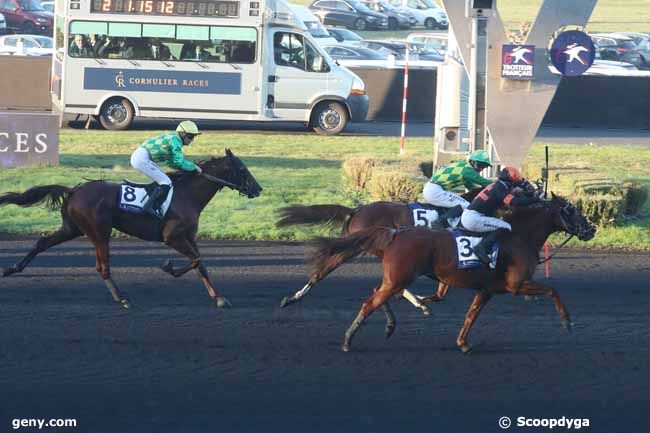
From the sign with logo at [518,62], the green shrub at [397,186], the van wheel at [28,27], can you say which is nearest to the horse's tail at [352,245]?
the green shrub at [397,186]

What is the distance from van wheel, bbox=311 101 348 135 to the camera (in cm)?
2372

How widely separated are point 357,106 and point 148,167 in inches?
548

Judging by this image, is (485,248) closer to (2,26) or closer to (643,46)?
(2,26)

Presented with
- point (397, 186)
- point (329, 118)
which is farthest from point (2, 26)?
point (397, 186)

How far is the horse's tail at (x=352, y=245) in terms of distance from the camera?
8.65 m

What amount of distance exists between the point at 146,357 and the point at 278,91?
15502 mm

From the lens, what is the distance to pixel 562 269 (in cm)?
1223

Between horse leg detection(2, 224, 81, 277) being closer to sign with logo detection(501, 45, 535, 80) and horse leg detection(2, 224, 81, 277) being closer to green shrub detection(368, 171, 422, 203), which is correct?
green shrub detection(368, 171, 422, 203)

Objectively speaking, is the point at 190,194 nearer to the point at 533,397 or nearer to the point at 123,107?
the point at 533,397

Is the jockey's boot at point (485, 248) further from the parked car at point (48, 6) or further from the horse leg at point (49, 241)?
the parked car at point (48, 6)

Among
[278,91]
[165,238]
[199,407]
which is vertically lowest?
[199,407]

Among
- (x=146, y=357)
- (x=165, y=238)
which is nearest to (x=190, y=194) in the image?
(x=165, y=238)

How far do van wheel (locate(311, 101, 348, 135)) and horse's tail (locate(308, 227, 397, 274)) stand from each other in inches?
591

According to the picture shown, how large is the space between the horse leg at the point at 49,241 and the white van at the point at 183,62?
40.7ft
